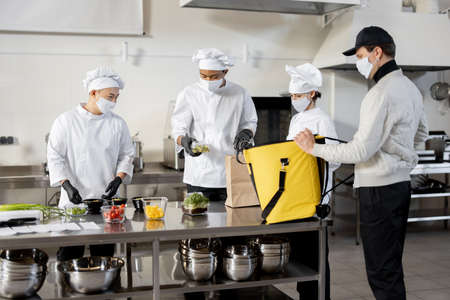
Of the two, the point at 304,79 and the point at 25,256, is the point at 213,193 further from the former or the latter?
the point at 25,256

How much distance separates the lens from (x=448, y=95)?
6.59 meters

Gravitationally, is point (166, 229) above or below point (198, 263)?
above

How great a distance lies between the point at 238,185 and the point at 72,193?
2.92ft

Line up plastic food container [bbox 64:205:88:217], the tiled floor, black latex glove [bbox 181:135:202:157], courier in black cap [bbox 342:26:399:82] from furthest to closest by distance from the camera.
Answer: the tiled floor, black latex glove [bbox 181:135:202:157], plastic food container [bbox 64:205:88:217], courier in black cap [bbox 342:26:399:82]

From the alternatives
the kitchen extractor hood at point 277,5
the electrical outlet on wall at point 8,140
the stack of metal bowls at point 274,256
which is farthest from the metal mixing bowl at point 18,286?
the kitchen extractor hood at point 277,5

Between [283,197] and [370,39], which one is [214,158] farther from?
[370,39]

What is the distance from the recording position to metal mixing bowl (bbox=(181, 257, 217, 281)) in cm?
253

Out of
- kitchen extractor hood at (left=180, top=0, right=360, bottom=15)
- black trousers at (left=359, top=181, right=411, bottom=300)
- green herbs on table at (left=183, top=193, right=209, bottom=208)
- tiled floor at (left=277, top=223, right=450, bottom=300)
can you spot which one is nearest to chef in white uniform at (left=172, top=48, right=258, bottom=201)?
green herbs on table at (left=183, top=193, right=209, bottom=208)

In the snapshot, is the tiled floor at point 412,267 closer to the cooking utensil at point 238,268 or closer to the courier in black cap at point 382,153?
the courier in black cap at point 382,153

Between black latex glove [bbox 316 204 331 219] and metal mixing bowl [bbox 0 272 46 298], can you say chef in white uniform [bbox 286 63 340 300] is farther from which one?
metal mixing bowl [bbox 0 272 46 298]

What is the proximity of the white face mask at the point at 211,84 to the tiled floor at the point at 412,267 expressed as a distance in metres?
1.61

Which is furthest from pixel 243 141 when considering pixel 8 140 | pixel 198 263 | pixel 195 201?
pixel 8 140

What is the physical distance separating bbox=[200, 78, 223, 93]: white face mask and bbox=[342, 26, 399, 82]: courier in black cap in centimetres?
105

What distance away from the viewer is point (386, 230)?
8.58 ft
